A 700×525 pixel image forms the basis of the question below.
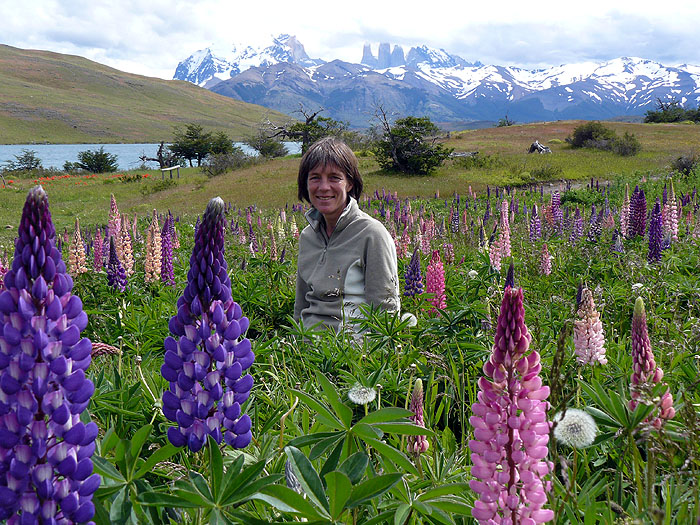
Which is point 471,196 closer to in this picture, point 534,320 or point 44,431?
point 534,320

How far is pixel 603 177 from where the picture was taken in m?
25.1

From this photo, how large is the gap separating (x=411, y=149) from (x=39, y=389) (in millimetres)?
29301

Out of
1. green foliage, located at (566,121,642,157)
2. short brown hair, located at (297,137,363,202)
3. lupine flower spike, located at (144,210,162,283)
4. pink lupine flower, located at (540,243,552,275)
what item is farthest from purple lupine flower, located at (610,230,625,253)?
green foliage, located at (566,121,642,157)

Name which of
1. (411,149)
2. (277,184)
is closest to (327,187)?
(277,184)

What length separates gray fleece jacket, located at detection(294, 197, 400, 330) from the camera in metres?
4.27

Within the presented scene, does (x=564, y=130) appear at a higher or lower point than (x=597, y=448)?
higher

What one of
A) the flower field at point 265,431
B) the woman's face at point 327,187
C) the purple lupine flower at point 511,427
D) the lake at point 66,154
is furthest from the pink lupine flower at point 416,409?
the lake at point 66,154

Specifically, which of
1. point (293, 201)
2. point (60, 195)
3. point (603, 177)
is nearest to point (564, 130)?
point (603, 177)

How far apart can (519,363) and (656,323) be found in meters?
3.05

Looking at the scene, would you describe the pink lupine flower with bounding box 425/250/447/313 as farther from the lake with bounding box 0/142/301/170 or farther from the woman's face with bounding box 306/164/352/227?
the lake with bounding box 0/142/301/170

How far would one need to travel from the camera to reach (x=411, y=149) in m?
29.2

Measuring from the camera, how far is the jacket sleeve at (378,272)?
4.24m

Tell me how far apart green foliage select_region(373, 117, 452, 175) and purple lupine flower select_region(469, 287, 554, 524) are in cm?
2816

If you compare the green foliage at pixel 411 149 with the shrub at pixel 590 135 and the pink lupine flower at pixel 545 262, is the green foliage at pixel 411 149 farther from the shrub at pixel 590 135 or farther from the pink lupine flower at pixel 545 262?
the pink lupine flower at pixel 545 262
